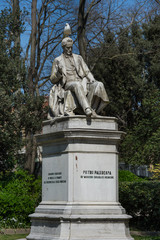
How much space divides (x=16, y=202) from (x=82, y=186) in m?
6.53

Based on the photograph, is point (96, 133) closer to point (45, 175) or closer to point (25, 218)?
point (45, 175)

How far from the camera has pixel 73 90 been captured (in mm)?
12148

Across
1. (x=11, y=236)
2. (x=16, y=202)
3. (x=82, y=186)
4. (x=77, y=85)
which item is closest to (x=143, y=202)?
(x=16, y=202)

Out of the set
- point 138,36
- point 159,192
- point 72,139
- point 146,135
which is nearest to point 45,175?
point 72,139

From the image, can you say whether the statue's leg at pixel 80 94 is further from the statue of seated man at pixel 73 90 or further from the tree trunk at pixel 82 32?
the tree trunk at pixel 82 32

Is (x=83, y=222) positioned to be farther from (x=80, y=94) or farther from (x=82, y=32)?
(x=82, y=32)

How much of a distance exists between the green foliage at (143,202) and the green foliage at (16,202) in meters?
3.16

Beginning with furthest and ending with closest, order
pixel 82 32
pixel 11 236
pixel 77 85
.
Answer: pixel 82 32
pixel 11 236
pixel 77 85

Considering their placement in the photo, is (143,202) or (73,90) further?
(143,202)

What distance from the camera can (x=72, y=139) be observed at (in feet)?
37.6

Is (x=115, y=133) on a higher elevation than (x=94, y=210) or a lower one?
higher

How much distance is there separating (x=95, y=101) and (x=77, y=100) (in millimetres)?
479

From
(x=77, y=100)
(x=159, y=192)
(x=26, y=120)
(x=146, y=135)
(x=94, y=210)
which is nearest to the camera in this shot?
(x=94, y=210)

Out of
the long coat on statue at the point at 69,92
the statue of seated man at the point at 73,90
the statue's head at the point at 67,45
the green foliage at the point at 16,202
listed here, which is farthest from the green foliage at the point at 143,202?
the statue's head at the point at 67,45
